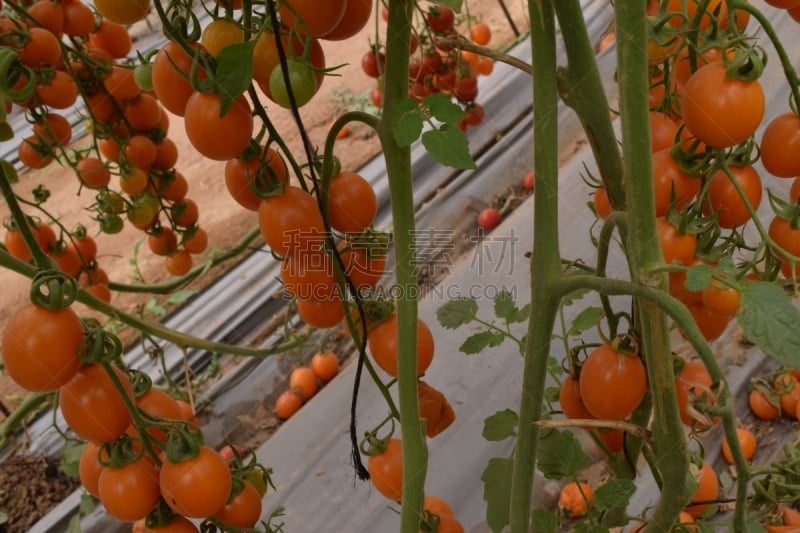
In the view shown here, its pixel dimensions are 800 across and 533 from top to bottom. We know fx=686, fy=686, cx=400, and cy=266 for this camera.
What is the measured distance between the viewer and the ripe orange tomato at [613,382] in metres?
0.64

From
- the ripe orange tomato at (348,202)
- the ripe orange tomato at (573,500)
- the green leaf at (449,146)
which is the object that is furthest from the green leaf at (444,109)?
the ripe orange tomato at (573,500)

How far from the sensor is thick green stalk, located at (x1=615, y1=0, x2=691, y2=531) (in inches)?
18.2

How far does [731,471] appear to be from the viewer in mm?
1272

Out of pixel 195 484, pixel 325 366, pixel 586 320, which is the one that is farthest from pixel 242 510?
pixel 325 366

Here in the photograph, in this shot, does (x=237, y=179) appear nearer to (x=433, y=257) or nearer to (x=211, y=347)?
(x=211, y=347)

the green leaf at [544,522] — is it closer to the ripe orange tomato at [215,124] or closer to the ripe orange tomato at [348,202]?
the ripe orange tomato at [348,202]

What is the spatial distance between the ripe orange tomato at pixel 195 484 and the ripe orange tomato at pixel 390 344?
184 mm

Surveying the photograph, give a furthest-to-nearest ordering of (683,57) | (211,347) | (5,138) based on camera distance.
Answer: (211,347) → (5,138) → (683,57)

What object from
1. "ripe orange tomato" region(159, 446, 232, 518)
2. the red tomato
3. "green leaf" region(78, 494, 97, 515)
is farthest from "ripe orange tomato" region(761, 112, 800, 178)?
"green leaf" region(78, 494, 97, 515)

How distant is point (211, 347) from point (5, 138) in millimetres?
370

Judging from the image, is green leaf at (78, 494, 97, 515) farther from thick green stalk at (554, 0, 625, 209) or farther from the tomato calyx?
thick green stalk at (554, 0, 625, 209)

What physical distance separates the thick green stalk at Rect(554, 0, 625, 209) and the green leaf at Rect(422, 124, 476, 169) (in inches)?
4.4

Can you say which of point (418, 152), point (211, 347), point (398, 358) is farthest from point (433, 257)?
point (398, 358)

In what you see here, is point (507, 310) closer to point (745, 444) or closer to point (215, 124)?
point (215, 124)
